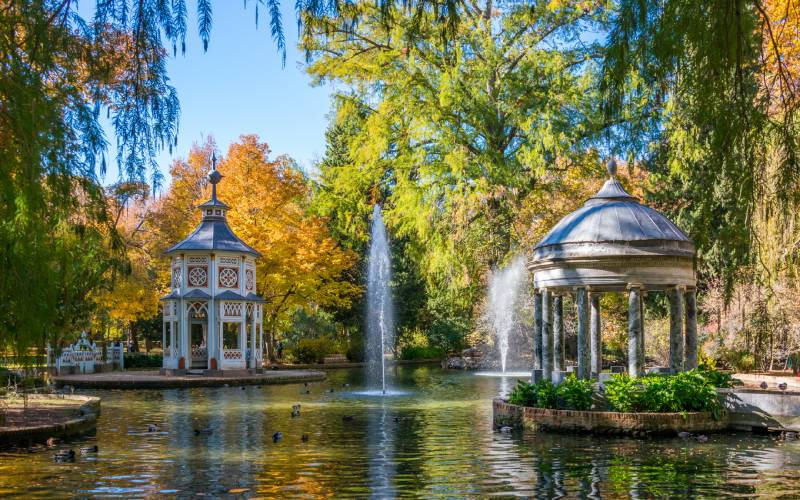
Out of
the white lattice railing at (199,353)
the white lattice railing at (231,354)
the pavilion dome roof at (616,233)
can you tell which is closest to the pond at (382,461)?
the pavilion dome roof at (616,233)

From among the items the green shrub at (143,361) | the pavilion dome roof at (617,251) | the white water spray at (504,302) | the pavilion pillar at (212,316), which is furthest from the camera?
Answer: the green shrub at (143,361)

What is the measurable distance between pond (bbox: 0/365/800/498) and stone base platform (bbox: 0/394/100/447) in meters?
0.47

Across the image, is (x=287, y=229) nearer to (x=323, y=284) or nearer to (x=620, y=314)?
(x=323, y=284)

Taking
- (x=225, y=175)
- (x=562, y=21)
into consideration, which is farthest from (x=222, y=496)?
(x=225, y=175)

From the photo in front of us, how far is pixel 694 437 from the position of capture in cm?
1465

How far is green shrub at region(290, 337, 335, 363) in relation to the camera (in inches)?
1727

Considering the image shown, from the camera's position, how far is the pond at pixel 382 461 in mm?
10234

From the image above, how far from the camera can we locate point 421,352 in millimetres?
50500

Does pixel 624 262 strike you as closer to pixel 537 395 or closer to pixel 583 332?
pixel 583 332

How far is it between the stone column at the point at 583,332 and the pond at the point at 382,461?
231 centimetres

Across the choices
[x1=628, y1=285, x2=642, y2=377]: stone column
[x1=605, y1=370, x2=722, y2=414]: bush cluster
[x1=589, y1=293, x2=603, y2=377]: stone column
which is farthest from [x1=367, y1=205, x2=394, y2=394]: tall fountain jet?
[x1=605, y1=370, x2=722, y2=414]: bush cluster

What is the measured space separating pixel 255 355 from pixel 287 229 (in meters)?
8.28

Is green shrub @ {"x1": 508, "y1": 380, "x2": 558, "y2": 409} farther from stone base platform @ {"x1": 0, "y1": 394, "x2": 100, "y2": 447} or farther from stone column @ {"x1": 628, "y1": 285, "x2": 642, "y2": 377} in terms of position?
stone base platform @ {"x1": 0, "y1": 394, "x2": 100, "y2": 447}

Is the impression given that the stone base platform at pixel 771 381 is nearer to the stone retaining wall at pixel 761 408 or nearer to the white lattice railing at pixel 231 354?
the stone retaining wall at pixel 761 408
